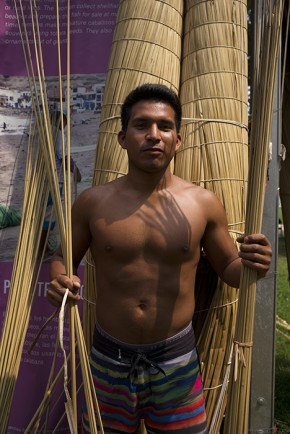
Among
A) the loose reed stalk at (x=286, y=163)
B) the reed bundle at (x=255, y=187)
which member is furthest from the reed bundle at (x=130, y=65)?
the loose reed stalk at (x=286, y=163)

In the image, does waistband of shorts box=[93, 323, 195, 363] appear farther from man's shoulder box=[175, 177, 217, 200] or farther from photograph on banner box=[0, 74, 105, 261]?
photograph on banner box=[0, 74, 105, 261]

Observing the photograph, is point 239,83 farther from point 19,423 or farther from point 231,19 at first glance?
point 19,423

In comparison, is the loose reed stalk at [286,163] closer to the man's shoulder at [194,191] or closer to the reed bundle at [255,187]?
the man's shoulder at [194,191]

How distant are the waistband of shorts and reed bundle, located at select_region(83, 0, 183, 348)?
393 mm

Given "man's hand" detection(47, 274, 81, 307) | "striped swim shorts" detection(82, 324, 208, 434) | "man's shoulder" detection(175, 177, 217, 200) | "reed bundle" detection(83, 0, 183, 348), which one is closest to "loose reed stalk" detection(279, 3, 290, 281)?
"reed bundle" detection(83, 0, 183, 348)

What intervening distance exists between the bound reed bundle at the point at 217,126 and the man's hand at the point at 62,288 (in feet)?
2.04

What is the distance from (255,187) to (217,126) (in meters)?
0.62

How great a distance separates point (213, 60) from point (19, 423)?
6.02 feet

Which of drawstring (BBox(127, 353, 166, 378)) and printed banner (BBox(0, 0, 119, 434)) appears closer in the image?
drawstring (BBox(127, 353, 166, 378))

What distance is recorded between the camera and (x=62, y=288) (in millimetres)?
1640

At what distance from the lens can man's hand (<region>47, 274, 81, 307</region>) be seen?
→ 163 cm

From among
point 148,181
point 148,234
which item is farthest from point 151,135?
point 148,234

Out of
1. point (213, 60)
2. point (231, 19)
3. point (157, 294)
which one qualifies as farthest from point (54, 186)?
point (231, 19)

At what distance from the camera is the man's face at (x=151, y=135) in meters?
1.70
